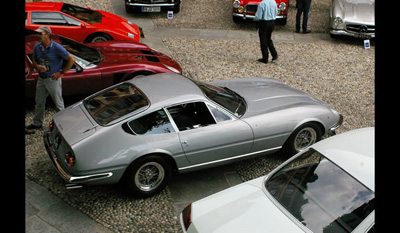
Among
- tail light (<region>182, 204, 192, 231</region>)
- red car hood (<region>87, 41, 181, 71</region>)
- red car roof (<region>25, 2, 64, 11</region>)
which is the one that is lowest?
tail light (<region>182, 204, 192, 231</region>)

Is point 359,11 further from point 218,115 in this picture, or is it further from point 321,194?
point 321,194

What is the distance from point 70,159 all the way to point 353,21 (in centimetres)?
916

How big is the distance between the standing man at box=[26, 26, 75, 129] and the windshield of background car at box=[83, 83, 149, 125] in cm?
104

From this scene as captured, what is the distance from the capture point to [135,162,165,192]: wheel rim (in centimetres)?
557

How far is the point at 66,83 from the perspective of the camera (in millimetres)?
7598

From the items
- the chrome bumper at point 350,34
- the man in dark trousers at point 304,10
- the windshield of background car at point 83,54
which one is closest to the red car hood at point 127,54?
the windshield of background car at point 83,54

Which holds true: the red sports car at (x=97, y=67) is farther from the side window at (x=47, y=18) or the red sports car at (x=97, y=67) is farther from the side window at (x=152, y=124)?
the side window at (x=152, y=124)

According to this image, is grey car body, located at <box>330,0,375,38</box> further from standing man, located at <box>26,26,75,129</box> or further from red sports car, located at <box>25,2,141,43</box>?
standing man, located at <box>26,26,75,129</box>

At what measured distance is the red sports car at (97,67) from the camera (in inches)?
299

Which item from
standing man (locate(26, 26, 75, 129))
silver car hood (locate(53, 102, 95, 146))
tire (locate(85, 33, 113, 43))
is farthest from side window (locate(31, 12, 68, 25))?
silver car hood (locate(53, 102, 95, 146))

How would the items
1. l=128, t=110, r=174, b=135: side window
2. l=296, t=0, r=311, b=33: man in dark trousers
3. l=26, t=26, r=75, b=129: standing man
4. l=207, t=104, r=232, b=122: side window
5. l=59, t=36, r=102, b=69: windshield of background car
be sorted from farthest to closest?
l=296, t=0, r=311, b=33: man in dark trousers
l=59, t=36, r=102, b=69: windshield of background car
l=26, t=26, r=75, b=129: standing man
l=207, t=104, r=232, b=122: side window
l=128, t=110, r=174, b=135: side window

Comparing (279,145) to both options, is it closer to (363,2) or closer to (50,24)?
(50,24)

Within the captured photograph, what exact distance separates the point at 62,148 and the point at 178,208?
1597mm

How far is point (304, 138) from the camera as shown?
6.57m
